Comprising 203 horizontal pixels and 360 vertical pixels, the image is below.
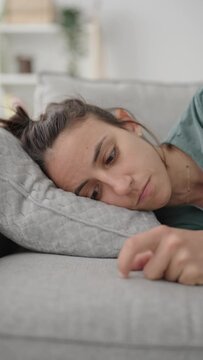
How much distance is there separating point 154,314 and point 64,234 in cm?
34

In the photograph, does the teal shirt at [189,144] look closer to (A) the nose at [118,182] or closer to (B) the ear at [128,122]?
(B) the ear at [128,122]

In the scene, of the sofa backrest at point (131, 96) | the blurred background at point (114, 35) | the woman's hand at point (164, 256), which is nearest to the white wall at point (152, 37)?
the blurred background at point (114, 35)

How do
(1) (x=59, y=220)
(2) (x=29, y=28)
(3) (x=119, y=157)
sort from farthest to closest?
(2) (x=29, y=28), (3) (x=119, y=157), (1) (x=59, y=220)

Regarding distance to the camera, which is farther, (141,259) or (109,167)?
(109,167)

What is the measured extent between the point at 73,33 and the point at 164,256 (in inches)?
124

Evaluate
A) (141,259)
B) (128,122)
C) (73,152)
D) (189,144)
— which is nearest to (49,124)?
(73,152)

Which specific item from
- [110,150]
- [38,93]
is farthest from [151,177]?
[38,93]

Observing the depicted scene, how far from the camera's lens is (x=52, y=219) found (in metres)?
1.03

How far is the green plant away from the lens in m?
3.67

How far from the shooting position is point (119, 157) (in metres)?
1.13

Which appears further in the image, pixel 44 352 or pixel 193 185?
pixel 193 185

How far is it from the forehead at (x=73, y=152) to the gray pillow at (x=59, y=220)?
79mm

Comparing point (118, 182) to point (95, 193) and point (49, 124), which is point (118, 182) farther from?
point (49, 124)

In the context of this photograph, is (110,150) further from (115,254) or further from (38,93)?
(38,93)
